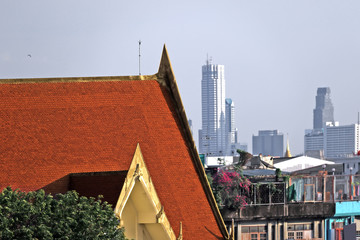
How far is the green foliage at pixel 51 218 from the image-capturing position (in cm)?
3259

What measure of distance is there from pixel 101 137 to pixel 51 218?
22.3ft

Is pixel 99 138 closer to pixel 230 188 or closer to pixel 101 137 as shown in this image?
pixel 101 137

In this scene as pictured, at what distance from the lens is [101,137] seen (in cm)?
3950

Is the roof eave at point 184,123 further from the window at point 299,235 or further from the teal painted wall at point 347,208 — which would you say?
the teal painted wall at point 347,208

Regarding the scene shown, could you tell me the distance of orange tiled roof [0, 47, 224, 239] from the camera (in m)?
38.3

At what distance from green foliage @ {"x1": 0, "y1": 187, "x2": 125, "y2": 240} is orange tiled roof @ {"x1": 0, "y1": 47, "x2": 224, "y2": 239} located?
411 centimetres

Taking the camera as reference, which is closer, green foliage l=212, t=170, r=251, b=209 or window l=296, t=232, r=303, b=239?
green foliage l=212, t=170, r=251, b=209

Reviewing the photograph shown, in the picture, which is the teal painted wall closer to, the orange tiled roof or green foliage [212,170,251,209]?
green foliage [212,170,251,209]

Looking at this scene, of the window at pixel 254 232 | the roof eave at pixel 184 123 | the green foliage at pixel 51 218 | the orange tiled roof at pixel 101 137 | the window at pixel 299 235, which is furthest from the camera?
the window at pixel 299 235

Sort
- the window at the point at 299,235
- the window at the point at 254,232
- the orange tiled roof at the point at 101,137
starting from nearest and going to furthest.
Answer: the orange tiled roof at the point at 101,137 → the window at the point at 254,232 → the window at the point at 299,235

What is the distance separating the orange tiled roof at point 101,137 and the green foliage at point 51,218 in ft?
13.5

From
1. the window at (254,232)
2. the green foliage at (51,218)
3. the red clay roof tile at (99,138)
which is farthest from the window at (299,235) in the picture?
the green foliage at (51,218)

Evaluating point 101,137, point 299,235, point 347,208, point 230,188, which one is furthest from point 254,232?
point 101,137

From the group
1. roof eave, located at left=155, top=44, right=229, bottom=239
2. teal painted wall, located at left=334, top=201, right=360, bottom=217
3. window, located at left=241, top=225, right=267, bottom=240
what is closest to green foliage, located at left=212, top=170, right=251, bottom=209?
window, located at left=241, top=225, right=267, bottom=240
